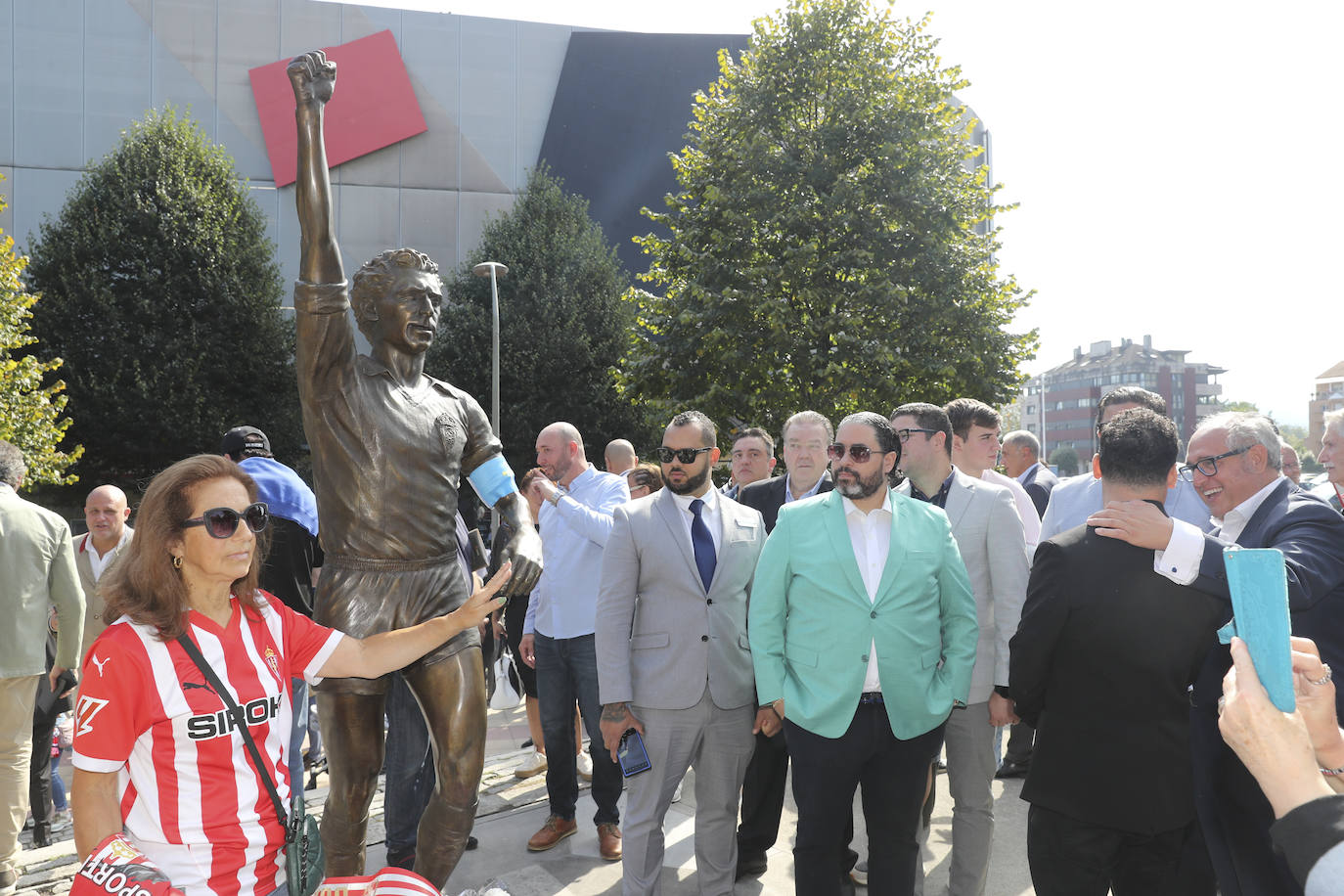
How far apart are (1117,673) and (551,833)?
3.16m

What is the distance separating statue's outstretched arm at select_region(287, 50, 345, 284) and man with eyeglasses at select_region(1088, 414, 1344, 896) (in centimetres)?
268

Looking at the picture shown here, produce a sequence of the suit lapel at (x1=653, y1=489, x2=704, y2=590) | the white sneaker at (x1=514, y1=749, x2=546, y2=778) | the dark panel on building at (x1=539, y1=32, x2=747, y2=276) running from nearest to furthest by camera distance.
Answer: the suit lapel at (x1=653, y1=489, x2=704, y2=590)
the white sneaker at (x1=514, y1=749, x2=546, y2=778)
the dark panel on building at (x1=539, y1=32, x2=747, y2=276)

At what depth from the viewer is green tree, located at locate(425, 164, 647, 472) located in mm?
22828

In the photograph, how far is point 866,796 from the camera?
11.7ft

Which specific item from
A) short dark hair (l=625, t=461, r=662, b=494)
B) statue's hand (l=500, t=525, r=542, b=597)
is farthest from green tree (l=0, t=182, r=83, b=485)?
statue's hand (l=500, t=525, r=542, b=597)

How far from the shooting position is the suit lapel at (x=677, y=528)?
13.1 ft

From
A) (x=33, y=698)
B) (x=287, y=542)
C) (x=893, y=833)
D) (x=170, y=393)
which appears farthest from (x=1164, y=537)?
(x=170, y=393)

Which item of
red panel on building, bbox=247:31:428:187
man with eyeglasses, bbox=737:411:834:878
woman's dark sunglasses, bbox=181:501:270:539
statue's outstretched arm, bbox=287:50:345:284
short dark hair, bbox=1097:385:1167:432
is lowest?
man with eyeglasses, bbox=737:411:834:878

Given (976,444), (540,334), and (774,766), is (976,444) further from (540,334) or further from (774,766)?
(540,334)

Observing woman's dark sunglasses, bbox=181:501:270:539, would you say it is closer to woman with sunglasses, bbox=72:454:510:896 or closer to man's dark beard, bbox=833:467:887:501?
woman with sunglasses, bbox=72:454:510:896

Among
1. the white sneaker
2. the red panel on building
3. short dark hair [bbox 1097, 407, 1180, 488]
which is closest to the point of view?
short dark hair [bbox 1097, 407, 1180, 488]

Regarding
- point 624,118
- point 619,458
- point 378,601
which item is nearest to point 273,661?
point 378,601

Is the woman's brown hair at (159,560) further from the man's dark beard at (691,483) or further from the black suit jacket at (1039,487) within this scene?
the black suit jacket at (1039,487)

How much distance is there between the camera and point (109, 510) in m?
6.16
